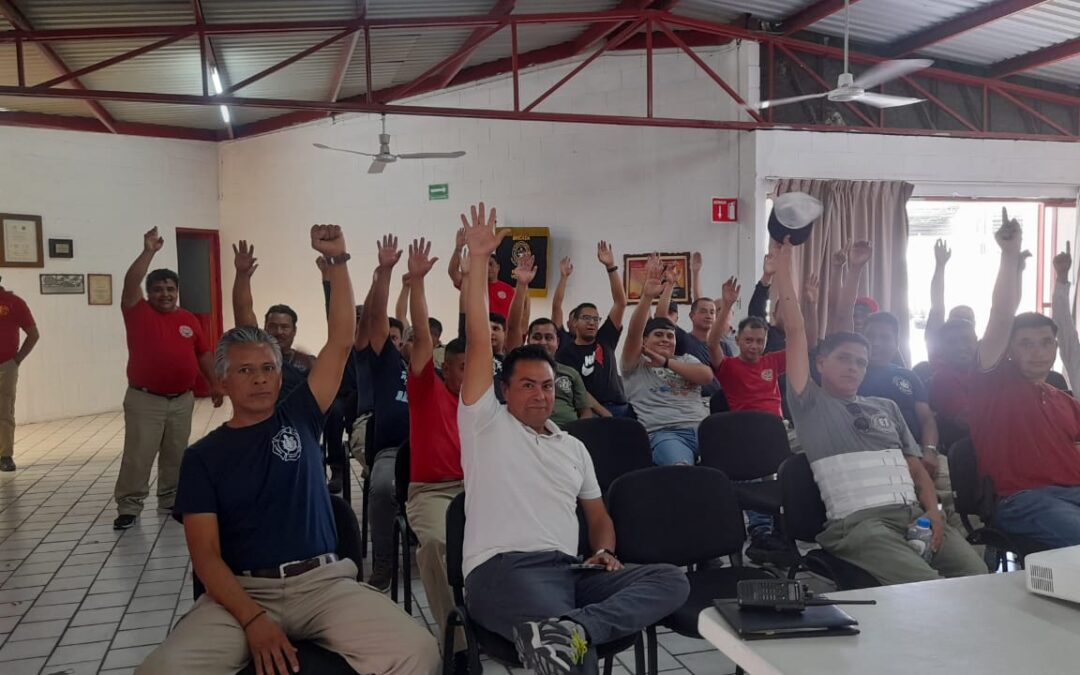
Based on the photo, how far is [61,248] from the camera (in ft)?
29.8

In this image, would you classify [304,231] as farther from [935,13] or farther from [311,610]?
[311,610]

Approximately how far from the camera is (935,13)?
6820 mm

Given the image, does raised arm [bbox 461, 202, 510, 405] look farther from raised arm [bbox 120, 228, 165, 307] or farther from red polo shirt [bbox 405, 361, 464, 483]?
raised arm [bbox 120, 228, 165, 307]

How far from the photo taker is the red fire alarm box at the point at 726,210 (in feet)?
24.1

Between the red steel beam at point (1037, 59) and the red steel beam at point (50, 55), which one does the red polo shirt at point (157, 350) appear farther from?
the red steel beam at point (1037, 59)

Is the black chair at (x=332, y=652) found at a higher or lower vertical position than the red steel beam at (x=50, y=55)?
lower

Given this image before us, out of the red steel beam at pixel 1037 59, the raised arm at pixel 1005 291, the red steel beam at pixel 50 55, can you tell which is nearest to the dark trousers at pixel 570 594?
the raised arm at pixel 1005 291

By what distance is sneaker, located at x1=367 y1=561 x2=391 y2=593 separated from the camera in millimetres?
3654

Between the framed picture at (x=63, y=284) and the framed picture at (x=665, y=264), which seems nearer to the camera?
the framed picture at (x=665, y=264)

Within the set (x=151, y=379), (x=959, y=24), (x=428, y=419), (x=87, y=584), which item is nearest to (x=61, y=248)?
(x=151, y=379)

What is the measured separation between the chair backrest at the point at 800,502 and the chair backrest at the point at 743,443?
2.99 feet

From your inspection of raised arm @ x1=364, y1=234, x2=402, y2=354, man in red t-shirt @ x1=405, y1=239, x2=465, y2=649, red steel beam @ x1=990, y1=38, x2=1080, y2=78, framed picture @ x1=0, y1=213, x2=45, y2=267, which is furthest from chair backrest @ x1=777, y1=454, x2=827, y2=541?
framed picture @ x1=0, y1=213, x2=45, y2=267

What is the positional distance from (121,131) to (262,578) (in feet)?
29.8

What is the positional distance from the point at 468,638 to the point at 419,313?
1484 mm
